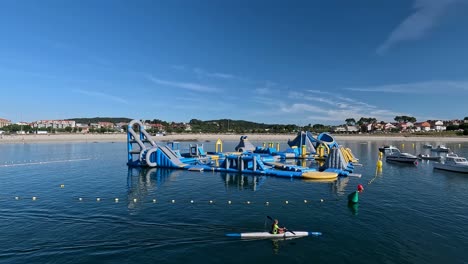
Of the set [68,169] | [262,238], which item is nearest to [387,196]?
[262,238]

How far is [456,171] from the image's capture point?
43906 mm

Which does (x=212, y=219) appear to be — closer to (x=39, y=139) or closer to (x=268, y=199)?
(x=268, y=199)

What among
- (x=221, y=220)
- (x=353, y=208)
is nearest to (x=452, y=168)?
(x=353, y=208)

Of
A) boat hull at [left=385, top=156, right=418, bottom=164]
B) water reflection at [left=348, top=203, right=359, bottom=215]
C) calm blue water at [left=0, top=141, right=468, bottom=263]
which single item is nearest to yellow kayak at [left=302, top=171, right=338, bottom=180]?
calm blue water at [left=0, top=141, right=468, bottom=263]

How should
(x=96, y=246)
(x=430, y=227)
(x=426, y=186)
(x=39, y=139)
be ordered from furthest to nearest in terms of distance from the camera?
(x=39, y=139), (x=426, y=186), (x=430, y=227), (x=96, y=246)

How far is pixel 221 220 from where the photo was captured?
1998cm

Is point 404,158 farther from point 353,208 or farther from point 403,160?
point 353,208

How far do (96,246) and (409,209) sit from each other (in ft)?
79.1

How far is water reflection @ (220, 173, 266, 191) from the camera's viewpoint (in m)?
31.9

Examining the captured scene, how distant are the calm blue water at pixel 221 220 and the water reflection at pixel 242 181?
0.24 meters

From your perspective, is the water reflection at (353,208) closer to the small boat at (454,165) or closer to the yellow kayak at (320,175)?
the yellow kayak at (320,175)

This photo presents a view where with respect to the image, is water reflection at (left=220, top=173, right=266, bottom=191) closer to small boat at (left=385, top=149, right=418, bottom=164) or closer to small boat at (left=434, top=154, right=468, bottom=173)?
small boat at (left=434, top=154, right=468, bottom=173)

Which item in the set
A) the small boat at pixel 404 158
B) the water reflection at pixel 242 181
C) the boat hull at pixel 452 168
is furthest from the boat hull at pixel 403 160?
the water reflection at pixel 242 181

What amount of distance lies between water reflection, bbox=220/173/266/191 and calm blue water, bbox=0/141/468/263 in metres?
0.24
